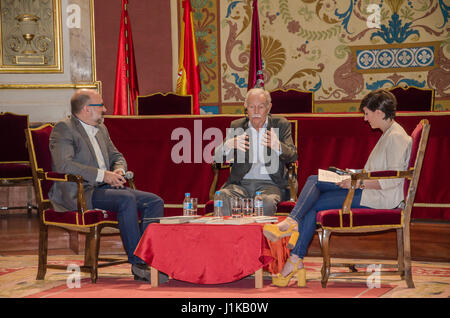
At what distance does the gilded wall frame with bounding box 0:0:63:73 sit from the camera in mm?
7611

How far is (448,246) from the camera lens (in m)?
3.87

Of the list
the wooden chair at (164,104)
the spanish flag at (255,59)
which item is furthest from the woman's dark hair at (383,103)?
the spanish flag at (255,59)

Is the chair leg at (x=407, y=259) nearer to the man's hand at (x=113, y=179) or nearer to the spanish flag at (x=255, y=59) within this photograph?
the man's hand at (x=113, y=179)

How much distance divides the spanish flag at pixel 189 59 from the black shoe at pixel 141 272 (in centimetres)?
406

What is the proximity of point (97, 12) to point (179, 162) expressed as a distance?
4037 millimetres

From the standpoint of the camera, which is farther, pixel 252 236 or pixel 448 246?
pixel 448 246

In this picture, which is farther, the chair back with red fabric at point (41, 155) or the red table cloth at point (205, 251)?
the chair back with red fabric at point (41, 155)

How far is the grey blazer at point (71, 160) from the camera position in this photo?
3.48 m

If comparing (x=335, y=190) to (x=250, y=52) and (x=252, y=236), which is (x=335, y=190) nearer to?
(x=252, y=236)

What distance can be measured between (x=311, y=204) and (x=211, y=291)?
0.76 metres

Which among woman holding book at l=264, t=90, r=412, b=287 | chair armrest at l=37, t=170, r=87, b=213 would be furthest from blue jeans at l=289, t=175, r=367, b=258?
chair armrest at l=37, t=170, r=87, b=213

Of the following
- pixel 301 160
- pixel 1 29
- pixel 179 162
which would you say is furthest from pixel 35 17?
pixel 301 160

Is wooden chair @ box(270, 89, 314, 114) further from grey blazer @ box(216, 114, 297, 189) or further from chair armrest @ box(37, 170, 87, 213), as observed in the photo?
chair armrest @ box(37, 170, 87, 213)

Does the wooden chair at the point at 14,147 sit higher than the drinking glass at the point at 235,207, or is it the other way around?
the wooden chair at the point at 14,147
